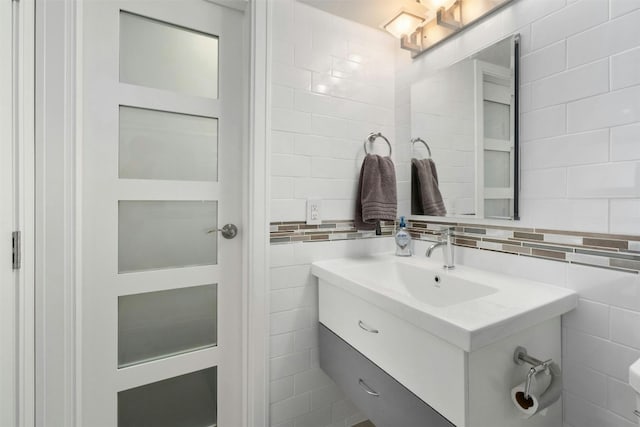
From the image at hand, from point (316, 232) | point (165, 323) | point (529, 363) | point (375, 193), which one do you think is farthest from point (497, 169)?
point (165, 323)

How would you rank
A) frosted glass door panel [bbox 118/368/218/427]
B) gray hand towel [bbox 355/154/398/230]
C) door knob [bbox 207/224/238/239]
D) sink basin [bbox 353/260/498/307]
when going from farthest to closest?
gray hand towel [bbox 355/154/398/230]
door knob [bbox 207/224/238/239]
frosted glass door panel [bbox 118/368/218/427]
sink basin [bbox 353/260/498/307]

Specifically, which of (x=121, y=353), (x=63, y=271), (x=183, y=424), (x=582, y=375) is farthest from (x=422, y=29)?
(x=183, y=424)

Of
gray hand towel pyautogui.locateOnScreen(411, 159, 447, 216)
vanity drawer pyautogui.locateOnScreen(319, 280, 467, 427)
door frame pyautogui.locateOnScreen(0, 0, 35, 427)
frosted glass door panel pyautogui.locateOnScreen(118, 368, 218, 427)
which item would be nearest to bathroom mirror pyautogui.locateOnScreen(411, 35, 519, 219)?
gray hand towel pyautogui.locateOnScreen(411, 159, 447, 216)

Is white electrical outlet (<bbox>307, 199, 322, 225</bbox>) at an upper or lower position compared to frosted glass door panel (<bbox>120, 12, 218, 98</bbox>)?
lower

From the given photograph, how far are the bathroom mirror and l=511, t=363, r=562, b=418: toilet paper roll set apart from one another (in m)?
0.54

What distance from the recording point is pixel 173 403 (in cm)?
128

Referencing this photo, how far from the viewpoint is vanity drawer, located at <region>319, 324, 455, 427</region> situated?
85 cm

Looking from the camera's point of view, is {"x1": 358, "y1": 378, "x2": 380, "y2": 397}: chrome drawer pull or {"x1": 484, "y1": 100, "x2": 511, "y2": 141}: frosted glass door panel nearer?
{"x1": 358, "y1": 378, "x2": 380, "y2": 397}: chrome drawer pull

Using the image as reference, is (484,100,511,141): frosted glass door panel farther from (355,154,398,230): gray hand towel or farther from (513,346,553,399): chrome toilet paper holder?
(513,346,553,399): chrome toilet paper holder

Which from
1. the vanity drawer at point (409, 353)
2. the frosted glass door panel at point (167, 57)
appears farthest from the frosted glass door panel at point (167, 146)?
the vanity drawer at point (409, 353)

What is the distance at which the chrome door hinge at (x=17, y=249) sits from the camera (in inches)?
36.7

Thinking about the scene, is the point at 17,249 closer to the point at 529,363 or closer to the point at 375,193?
the point at 375,193

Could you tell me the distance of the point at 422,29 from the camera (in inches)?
59.2

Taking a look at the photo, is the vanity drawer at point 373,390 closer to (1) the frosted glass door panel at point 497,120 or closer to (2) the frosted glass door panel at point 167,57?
(1) the frosted glass door panel at point 497,120
